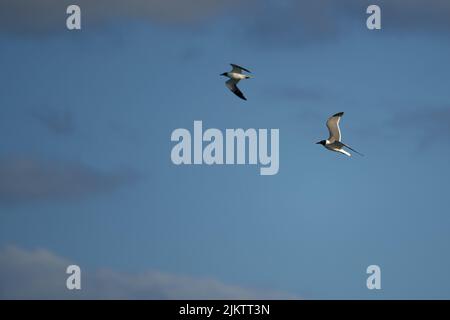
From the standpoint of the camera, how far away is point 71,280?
67125 millimetres

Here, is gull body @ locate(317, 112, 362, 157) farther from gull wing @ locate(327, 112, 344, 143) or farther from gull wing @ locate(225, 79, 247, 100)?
gull wing @ locate(225, 79, 247, 100)

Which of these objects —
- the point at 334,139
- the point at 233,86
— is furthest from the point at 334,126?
the point at 233,86

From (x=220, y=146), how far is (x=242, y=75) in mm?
4536

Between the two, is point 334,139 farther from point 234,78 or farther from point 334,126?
point 234,78

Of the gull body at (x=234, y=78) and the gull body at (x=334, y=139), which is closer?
the gull body at (x=334, y=139)

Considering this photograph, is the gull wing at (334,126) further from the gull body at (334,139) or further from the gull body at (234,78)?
the gull body at (234,78)

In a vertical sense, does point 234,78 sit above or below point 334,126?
above

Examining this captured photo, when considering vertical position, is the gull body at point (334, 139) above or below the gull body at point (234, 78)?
below

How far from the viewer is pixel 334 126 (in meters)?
64.8

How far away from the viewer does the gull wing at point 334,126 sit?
6412 centimetres

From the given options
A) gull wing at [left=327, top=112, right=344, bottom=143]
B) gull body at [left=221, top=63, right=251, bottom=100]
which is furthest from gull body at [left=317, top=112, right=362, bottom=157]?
gull body at [left=221, top=63, right=251, bottom=100]

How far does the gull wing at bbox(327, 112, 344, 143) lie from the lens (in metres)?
64.1

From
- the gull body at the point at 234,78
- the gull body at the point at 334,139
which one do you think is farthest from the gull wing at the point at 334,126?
the gull body at the point at 234,78
